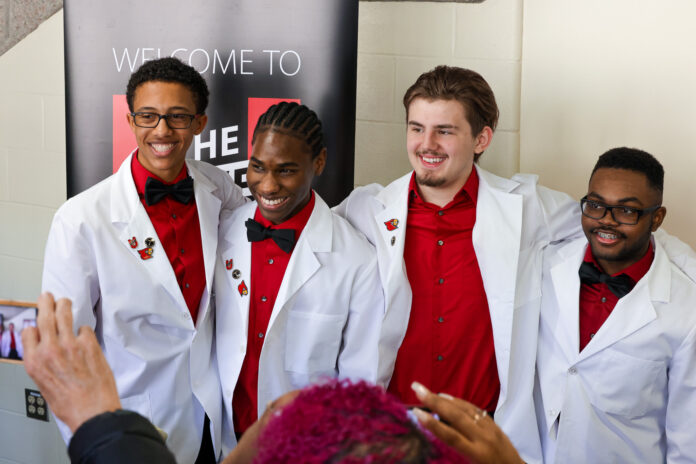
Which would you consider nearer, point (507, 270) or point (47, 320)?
point (47, 320)

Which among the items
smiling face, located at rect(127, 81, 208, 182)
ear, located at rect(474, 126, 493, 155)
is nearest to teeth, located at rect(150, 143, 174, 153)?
smiling face, located at rect(127, 81, 208, 182)

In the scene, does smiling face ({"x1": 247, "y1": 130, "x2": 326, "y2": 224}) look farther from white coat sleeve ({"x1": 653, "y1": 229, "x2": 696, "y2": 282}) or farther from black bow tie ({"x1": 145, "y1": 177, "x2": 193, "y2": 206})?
white coat sleeve ({"x1": 653, "y1": 229, "x2": 696, "y2": 282})

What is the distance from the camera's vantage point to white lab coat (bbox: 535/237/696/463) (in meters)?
1.99

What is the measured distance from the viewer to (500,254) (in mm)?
2170

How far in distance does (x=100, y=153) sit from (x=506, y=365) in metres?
1.65

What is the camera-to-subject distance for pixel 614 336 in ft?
6.61

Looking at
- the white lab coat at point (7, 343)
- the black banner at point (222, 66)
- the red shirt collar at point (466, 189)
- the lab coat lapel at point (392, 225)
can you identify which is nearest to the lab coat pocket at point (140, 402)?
the lab coat lapel at point (392, 225)

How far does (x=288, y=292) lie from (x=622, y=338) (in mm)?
931

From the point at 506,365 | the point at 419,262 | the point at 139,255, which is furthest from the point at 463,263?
the point at 139,255

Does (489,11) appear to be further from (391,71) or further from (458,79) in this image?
(458,79)

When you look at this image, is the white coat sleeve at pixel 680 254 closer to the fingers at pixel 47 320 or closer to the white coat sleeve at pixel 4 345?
the fingers at pixel 47 320

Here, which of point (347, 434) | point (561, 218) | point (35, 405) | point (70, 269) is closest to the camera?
point (347, 434)

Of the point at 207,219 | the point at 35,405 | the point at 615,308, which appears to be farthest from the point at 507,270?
the point at 35,405

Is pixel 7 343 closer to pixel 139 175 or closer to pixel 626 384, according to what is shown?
pixel 139 175
